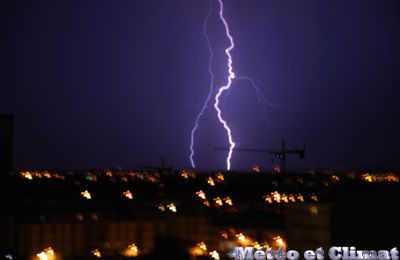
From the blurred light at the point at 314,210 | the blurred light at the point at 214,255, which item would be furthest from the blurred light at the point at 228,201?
the blurred light at the point at 314,210

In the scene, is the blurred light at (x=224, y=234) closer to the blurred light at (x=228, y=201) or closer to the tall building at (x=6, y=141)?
the blurred light at (x=228, y=201)

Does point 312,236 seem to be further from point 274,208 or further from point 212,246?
point 274,208

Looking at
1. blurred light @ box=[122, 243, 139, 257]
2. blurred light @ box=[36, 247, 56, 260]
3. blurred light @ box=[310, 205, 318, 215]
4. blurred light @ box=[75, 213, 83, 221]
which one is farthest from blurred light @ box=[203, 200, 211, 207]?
blurred light @ box=[310, 205, 318, 215]

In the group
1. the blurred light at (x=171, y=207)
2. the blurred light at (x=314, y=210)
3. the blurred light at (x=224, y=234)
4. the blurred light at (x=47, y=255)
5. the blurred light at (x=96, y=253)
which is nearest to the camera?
the blurred light at (x=314, y=210)

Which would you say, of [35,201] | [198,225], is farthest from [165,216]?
[35,201]

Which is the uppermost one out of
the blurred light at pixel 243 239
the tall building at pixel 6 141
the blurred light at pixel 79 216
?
the tall building at pixel 6 141

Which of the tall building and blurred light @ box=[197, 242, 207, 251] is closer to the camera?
blurred light @ box=[197, 242, 207, 251]

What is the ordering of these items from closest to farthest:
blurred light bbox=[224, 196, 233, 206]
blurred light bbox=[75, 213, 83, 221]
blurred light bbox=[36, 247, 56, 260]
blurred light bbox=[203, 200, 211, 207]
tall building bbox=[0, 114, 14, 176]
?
blurred light bbox=[36, 247, 56, 260]
blurred light bbox=[75, 213, 83, 221]
tall building bbox=[0, 114, 14, 176]
blurred light bbox=[203, 200, 211, 207]
blurred light bbox=[224, 196, 233, 206]

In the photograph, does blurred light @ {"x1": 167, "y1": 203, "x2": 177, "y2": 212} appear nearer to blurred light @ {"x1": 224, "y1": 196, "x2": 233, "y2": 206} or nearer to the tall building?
blurred light @ {"x1": 224, "y1": 196, "x2": 233, "y2": 206}

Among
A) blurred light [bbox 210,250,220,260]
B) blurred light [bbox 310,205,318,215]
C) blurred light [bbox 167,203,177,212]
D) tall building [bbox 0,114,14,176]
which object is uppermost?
tall building [bbox 0,114,14,176]
